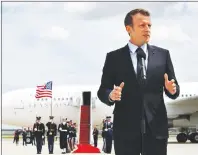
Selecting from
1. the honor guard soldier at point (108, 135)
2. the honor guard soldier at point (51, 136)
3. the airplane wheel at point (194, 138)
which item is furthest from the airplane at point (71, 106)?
the honor guard soldier at point (51, 136)

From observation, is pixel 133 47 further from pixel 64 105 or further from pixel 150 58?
pixel 64 105

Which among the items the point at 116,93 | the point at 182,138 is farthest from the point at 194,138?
the point at 116,93

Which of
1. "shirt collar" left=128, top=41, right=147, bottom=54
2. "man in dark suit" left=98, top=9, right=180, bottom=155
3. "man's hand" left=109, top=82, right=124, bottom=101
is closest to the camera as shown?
"man's hand" left=109, top=82, right=124, bottom=101

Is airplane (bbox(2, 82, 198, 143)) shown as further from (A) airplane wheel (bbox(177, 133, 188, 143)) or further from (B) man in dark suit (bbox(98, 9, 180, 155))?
(B) man in dark suit (bbox(98, 9, 180, 155))

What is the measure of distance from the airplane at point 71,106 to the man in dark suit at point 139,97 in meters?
25.9

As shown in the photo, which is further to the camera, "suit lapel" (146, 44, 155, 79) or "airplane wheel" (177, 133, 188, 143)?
"airplane wheel" (177, 133, 188, 143)

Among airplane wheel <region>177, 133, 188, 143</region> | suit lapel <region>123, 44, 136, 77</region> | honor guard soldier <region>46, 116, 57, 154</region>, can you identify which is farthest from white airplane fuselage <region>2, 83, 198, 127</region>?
suit lapel <region>123, 44, 136, 77</region>

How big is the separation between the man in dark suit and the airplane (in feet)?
85.1

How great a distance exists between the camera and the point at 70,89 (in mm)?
31266

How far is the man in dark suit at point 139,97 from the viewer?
11.3 ft

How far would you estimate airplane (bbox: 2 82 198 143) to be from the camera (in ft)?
96.7

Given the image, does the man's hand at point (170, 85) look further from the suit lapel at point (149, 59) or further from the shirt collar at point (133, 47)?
the shirt collar at point (133, 47)

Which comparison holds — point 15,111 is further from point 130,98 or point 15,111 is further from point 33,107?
point 130,98

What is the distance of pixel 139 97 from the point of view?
11.5ft
